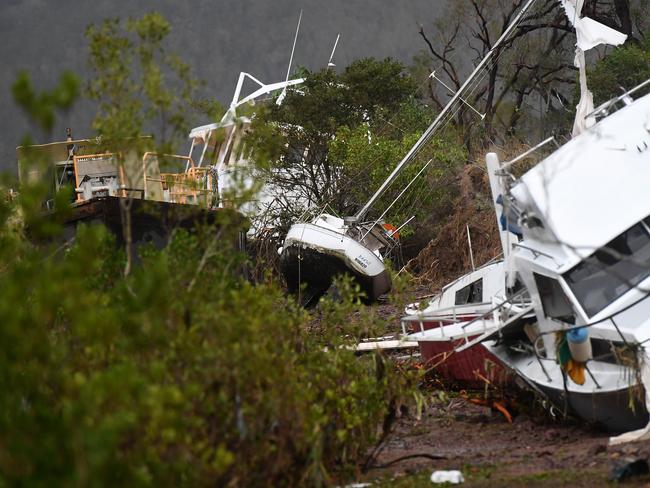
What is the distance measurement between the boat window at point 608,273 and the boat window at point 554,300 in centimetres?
25

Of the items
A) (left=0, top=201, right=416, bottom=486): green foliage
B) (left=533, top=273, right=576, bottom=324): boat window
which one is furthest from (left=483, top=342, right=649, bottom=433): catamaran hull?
(left=0, top=201, right=416, bottom=486): green foliage

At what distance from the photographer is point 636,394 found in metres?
12.3

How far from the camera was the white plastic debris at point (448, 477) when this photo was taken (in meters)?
11.1

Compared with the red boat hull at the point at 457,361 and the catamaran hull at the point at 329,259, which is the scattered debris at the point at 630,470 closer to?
the red boat hull at the point at 457,361

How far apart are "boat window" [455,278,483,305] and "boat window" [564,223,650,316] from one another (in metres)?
5.86

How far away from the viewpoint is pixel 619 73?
39500 millimetres

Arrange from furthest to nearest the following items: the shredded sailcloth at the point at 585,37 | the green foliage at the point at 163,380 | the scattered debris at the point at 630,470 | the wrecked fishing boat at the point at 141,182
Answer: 1. the shredded sailcloth at the point at 585,37
2. the scattered debris at the point at 630,470
3. the wrecked fishing boat at the point at 141,182
4. the green foliage at the point at 163,380

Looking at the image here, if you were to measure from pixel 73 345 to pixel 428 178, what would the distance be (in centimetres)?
2528

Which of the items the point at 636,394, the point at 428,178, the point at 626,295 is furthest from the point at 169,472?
the point at 428,178

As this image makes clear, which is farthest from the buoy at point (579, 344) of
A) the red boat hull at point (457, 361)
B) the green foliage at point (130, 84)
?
the green foliage at point (130, 84)

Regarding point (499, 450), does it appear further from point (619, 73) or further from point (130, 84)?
point (619, 73)

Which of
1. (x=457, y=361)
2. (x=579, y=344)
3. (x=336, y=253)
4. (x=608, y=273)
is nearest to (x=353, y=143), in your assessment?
(x=336, y=253)

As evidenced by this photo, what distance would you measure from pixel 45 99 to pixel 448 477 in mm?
6080

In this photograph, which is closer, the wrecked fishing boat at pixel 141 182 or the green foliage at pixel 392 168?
the wrecked fishing boat at pixel 141 182
